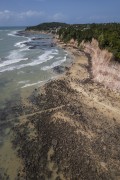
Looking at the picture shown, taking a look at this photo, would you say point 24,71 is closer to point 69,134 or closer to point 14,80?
point 14,80

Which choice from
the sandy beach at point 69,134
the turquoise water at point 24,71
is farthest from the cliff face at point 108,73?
the turquoise water at point 24,71

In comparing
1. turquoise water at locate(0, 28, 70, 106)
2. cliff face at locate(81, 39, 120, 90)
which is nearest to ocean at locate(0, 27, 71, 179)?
turquoise water at locate(0, 28, 70, 106)

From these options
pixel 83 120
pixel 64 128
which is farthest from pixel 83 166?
pixel 83 120

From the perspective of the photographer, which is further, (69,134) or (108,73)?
(108,73)

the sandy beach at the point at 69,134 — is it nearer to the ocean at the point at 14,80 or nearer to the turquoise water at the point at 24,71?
the ocean at the point at 14,80

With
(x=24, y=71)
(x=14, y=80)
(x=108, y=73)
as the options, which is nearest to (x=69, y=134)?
(x=108, y=73)

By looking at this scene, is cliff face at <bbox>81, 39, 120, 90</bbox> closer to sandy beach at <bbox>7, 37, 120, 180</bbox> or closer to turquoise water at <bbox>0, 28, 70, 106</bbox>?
sandy beach at <bbox>7, 37, 120, 180</bbox>

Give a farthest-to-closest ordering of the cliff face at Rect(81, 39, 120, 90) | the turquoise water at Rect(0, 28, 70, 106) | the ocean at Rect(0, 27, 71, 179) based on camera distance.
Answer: the turquoise water at Rect(0, 28, 70, 106) < the cliff face at Rect(81, 39, 120, 90) < the ocean at Rect(0, 27, 71, 179)

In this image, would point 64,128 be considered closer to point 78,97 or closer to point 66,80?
point 78,97
